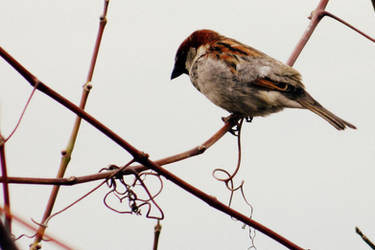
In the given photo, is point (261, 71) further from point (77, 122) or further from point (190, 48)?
point (77, 122)

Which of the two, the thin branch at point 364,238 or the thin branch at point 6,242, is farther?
the thin branch at point 364,238

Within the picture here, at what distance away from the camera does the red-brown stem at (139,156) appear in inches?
37.2

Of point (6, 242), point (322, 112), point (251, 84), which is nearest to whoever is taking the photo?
point (6, 242)

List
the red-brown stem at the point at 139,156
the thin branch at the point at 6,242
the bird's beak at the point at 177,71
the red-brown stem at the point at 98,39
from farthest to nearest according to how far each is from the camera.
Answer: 1. the bird's beak at the point at 177,71
2. the red-brown stem at the point at 98,39
3. the red-brown stem at the point at 139,156
4. the thin branch at the point at 6,242

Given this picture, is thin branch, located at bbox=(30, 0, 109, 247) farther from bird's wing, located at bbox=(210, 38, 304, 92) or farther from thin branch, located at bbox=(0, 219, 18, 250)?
bird's wing, located at bbox=(210, 38, 304, 92)

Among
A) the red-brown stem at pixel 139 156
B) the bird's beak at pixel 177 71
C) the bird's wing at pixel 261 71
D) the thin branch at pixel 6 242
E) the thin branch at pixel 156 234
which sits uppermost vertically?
the bird's wing at pixel 261 71

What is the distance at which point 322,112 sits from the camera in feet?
11.2

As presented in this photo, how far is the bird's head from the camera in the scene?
4129 millimetres

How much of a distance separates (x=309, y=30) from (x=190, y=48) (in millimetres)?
1609

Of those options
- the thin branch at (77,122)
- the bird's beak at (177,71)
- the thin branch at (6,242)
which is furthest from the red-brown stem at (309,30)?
the thin branch at (6,242)

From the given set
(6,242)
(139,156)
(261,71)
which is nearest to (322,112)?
(261,71)

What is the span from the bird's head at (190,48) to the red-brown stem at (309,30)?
1231 mm

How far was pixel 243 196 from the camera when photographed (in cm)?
196

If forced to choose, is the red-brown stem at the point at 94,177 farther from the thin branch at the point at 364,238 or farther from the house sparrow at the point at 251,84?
the house sparrow at the point at 251,84
